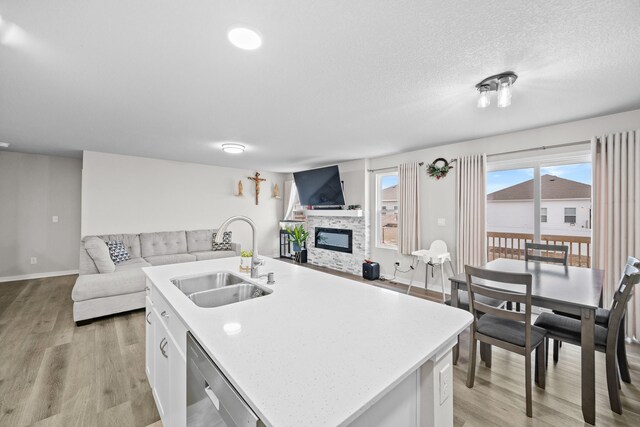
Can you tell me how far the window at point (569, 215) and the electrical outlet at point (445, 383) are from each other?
135 inches

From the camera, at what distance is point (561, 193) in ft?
10.8

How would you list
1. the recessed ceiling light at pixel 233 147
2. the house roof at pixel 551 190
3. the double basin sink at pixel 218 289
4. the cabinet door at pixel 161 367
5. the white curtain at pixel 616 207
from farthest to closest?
the recessed ceiling light at pixel 233 147 → the house roof at pixel 551 190 → the white curtain at pixel 616 207 → the double basin sink at pixel 218 289 → the cabinet door at pixel 161 367

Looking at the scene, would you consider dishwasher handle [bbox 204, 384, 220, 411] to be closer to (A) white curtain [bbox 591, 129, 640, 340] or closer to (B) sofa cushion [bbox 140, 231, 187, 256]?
(A) white curtain [bbox 591, 129, 640, 340]

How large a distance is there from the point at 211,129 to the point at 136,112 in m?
0.80

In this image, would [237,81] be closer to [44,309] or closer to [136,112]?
[136,112]

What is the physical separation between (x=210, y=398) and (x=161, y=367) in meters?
0.87

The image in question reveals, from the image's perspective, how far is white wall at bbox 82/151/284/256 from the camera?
183 inches

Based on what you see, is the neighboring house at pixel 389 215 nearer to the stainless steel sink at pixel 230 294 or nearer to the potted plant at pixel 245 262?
the potted plant at pixel 245 262

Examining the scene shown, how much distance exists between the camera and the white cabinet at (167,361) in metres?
1.14

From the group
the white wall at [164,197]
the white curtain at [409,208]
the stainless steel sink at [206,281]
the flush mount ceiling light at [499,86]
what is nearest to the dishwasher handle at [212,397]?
the stainless steel sink at [206,281]

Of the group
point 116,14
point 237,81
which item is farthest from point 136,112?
point 116,14

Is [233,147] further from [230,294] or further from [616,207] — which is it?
[616,207]

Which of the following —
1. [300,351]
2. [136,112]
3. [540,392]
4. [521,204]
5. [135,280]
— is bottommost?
[540,392]

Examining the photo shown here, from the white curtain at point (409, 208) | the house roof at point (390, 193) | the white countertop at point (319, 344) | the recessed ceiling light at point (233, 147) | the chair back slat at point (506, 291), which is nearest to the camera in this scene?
the white countertop at point (319, 344)
